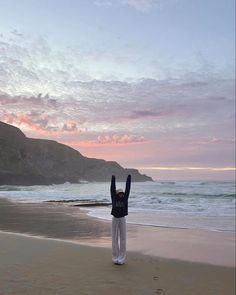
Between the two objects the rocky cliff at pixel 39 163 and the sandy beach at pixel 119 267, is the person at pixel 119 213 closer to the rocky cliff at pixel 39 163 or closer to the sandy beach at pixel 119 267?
the sandy beach at pixel 119 267

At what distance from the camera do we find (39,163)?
503 ft

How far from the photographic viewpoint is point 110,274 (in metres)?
7.33

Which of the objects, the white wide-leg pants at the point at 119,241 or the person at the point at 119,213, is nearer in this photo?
the white wide-leg pants at the point at 119,241

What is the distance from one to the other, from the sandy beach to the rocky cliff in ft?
379

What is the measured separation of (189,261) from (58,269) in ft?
10.4

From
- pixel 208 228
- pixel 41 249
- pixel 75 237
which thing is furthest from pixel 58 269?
pixel 208 228

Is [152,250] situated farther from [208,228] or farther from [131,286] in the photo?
[208,228]

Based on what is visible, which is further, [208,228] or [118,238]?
[208,228]

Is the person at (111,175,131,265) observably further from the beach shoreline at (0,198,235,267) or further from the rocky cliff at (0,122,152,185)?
the rocky cliff at (0,122,152,185)

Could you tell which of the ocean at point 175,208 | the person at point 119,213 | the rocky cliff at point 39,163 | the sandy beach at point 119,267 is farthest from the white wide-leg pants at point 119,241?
the rocky cliff at point 39,163

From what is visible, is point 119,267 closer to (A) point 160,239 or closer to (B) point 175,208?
(A) point 160,239

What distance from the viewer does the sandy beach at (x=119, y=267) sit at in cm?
646

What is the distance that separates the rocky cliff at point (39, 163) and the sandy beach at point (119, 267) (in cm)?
11540

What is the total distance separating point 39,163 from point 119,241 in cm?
14775
